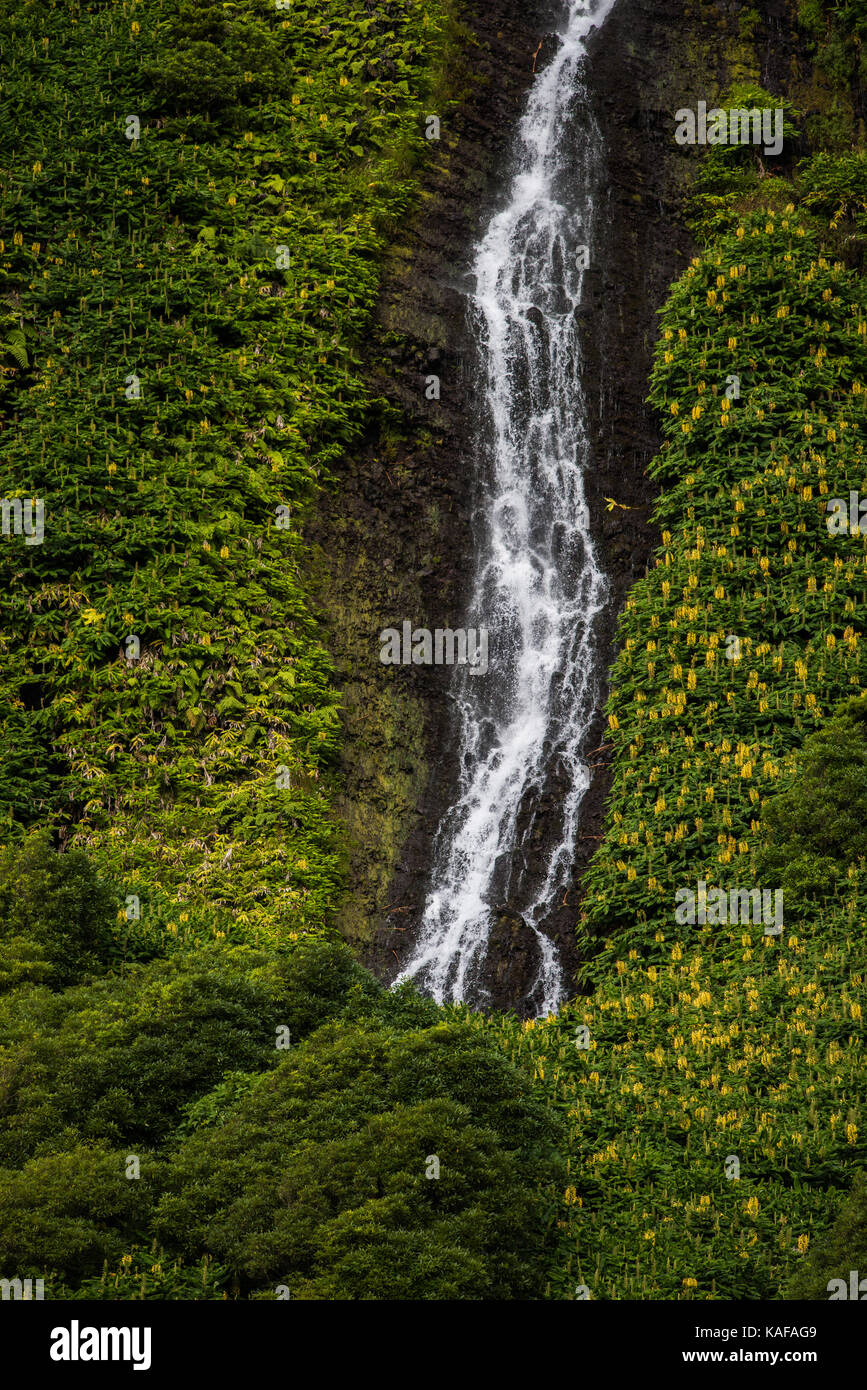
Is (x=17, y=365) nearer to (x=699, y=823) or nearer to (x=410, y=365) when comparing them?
(x=410, y=365)

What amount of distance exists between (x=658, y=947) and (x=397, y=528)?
7.90 m

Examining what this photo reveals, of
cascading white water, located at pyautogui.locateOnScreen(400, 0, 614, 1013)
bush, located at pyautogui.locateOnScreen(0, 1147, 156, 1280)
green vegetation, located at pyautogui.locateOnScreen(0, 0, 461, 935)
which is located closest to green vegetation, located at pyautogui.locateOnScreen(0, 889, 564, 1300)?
bush, located at pyautogui.locateOnScreen(0, 1147, 156, 1280)

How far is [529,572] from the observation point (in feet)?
71.5
